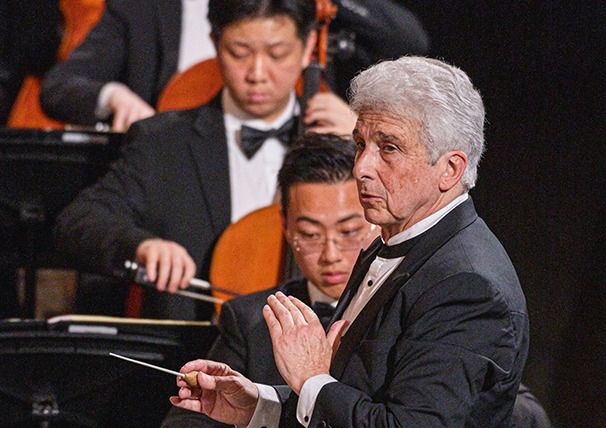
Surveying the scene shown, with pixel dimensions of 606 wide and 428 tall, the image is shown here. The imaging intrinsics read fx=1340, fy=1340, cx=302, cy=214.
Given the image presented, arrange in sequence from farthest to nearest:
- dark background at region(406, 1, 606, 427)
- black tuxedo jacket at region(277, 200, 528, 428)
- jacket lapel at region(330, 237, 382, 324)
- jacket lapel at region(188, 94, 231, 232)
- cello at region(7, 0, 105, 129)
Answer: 1. cello at region(7, 0, 105, 129)
2. dark background at region(406, 1, 606, 427)
3. jacket lapel at region(188, 94, 231, 232)
4. jacket lapel at region(330, 237, 382, 324)
5. black tuxedo jacket at region(277, 200, 528, 428)

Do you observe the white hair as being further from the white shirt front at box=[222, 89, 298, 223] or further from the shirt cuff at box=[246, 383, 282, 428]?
the white shirt front at box=[222, 89, 298, 223]

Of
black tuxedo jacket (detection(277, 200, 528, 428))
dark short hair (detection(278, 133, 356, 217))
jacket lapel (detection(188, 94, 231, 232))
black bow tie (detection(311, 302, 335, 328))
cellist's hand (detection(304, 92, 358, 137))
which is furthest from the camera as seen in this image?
jacket lapel (detection(188, 94, 231, 232))

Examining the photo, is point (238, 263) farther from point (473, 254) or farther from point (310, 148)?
point (473, 254)

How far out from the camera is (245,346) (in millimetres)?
2410

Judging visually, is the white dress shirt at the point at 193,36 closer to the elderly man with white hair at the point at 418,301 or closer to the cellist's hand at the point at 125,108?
the cellist's hand at the point at 125,108

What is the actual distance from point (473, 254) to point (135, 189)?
1501mm

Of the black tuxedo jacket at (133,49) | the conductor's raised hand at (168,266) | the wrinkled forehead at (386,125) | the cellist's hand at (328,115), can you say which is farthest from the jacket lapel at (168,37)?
the wrinkled forehead at (386,125)

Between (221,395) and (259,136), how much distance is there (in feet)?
4.20

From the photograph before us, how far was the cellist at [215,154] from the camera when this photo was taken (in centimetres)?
306

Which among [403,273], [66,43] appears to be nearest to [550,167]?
[66,43]

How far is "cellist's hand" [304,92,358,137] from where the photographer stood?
301cm

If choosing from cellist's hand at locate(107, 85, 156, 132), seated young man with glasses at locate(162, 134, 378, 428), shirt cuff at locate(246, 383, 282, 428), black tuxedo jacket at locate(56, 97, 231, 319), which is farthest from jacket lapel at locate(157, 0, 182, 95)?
shirt cuff at locate(246, 383, 282, 428)

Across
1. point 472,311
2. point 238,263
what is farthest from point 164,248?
point 472,311

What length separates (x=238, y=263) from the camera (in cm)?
292
